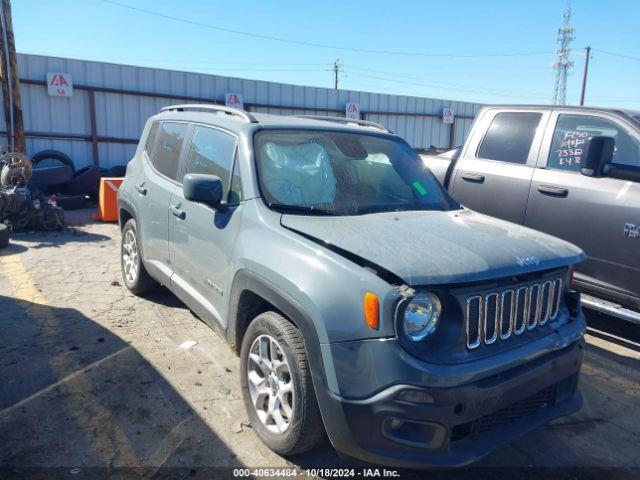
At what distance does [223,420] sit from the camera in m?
3.24

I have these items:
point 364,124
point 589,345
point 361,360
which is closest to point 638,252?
point 589,345

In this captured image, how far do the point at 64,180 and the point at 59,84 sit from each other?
3014 millimetres

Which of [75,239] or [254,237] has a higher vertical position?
[254,237]

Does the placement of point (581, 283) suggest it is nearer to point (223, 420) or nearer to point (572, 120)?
point (572, 120)

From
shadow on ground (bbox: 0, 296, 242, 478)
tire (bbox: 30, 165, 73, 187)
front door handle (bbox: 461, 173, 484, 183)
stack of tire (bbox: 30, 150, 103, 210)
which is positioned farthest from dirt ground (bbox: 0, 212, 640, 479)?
stack of tire (bbox: 30, 150, 103, 210)

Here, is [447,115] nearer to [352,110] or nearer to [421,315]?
[352,110]

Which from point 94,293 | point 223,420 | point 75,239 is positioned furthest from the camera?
point 75,239

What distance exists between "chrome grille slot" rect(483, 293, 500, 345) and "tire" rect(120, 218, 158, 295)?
359 centimetres

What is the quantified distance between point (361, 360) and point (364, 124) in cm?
268

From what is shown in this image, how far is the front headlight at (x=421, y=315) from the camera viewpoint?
236cm

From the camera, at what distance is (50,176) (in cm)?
1035

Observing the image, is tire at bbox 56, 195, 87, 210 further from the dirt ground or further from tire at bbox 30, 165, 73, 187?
the dirt ground

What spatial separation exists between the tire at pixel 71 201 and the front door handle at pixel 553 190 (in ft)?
30.8

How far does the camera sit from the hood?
2.41 m
